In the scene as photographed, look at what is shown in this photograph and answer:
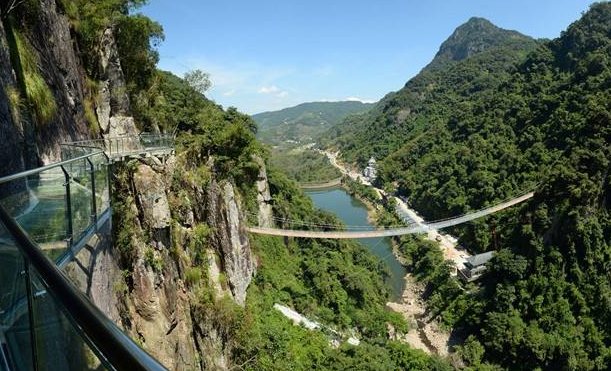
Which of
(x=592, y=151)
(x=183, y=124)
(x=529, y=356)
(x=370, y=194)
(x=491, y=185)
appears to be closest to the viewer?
(x=183, y=124)

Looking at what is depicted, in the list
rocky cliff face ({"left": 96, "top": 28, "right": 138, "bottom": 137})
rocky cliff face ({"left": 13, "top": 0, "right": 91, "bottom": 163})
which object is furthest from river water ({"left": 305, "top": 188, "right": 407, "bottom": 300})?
rocky cliff face ({"left": 13, "top": 0, "right": 91, "bottom": 163})

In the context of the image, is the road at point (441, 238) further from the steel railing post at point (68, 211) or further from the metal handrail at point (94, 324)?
the metal handrail at point (94, 324)

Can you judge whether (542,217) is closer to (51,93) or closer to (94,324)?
(51,93)

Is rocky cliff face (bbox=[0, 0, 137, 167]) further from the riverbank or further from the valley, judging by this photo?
the riverbank

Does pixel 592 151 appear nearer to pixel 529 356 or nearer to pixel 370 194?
pixel 529 356

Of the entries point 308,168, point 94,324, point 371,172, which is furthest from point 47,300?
point 308,168

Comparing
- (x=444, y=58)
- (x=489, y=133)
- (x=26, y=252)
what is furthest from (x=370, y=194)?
(x=444, y=58)
